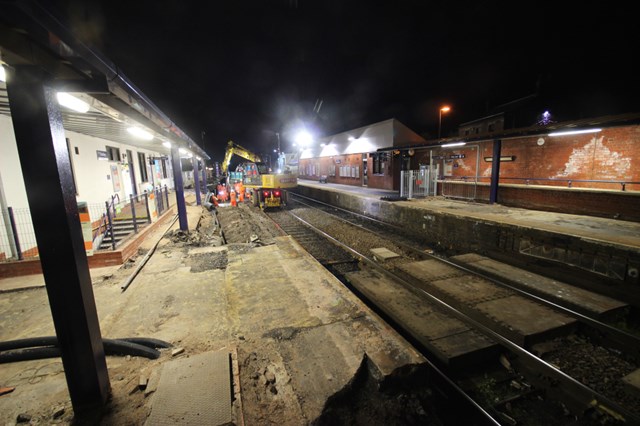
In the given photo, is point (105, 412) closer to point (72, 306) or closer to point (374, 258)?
point (72, 306)

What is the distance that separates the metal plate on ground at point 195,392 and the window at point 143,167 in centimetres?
1780

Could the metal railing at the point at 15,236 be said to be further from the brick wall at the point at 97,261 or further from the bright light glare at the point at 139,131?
the bright light glare at the point at 139,131

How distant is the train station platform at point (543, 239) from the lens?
627 centimetres

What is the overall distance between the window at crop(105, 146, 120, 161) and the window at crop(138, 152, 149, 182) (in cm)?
370

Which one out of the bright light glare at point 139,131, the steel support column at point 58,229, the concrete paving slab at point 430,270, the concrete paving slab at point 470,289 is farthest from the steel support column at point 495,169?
the steel support column at point 58,229

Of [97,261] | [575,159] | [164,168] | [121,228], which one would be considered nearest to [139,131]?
[97,261]

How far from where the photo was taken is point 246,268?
6551 mm

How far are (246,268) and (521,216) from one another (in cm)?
942

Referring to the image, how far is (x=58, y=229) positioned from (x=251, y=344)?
8.36 feet

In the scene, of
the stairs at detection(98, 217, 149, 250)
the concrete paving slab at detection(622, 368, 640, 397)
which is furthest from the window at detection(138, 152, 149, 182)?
the concrete paving slab at detection(622, 368, 640, 397)

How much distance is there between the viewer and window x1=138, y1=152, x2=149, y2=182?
17641 millimetres

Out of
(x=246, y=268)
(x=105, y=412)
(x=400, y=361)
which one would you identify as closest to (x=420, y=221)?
(x=246, y=268)

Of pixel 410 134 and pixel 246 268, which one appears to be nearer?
pixel 246 268

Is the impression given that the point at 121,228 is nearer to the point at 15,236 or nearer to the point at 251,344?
the point at 15,236
